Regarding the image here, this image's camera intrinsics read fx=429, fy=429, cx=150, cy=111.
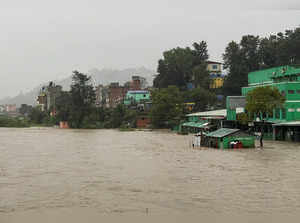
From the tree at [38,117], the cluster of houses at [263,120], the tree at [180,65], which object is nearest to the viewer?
the cluster of houses at [263,120]

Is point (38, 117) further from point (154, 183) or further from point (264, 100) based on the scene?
point (154, 183)

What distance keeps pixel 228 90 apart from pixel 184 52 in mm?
17151

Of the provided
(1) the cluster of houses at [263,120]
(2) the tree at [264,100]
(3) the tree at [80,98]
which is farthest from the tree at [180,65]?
(2) the tree at [264,100]

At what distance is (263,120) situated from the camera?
34344 mm

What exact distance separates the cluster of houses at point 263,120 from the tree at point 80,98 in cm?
2910

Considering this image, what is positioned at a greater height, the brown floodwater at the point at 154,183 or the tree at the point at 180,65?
the tree at the point at 180,65

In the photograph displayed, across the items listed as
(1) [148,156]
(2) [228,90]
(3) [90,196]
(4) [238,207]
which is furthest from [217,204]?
(2) [228,90]

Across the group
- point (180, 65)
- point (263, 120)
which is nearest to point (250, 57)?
point (180, 65)

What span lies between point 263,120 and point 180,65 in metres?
47.4

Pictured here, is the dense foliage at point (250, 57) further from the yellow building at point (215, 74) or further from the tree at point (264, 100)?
the tree at point (264, 100)

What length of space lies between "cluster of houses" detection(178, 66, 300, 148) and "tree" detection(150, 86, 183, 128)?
7.21 metres

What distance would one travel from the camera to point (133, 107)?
75.1 metres

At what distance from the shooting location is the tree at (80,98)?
75606mm

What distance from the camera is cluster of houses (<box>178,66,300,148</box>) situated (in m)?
29.3
